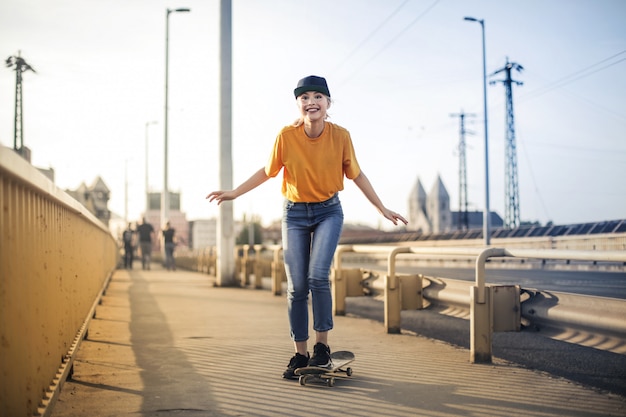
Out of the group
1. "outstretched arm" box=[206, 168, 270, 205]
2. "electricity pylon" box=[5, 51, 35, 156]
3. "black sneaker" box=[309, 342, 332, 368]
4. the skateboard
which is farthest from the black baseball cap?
"electricity pylon" box=[5, 51, 35, 156]

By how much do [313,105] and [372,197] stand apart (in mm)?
813

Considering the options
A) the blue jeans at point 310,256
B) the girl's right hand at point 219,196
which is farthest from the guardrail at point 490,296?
the girl's right hand at point 219,196

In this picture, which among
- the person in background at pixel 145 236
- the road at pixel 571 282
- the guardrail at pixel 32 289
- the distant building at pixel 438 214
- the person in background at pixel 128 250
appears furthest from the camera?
the distant building at pixel 438 214

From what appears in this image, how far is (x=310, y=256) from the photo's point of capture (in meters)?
4.89

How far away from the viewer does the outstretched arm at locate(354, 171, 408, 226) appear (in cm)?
507

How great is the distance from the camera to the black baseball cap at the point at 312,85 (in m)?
4.77

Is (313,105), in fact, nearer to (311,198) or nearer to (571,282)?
(311,198)

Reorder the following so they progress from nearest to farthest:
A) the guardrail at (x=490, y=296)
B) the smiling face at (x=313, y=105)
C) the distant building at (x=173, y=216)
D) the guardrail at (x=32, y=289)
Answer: the guardrail at (x=32, y=289) < the guardrail at (x=490, y=296) < the smiling face at (x=313, y=105) < the distant building at (x=173, y=216)

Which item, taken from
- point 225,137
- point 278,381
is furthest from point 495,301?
point 225,137

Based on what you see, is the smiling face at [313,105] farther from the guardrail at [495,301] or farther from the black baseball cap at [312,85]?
the guardrail at [495,301]

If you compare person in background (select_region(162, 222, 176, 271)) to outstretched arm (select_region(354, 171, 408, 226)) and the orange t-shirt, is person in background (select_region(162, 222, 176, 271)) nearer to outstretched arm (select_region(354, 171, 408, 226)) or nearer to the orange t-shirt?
outstretched arm (select_region(354, 171, 408, 226))

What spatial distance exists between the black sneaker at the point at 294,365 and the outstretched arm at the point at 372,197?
113 centimetres

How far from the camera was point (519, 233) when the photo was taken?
46.1 meters

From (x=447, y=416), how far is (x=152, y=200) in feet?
584
